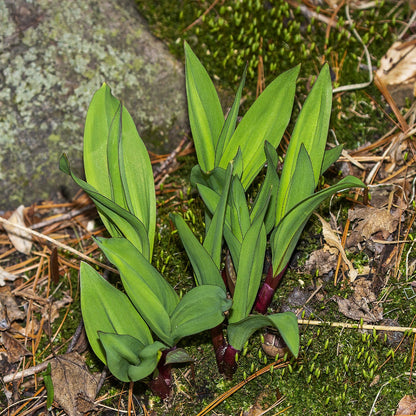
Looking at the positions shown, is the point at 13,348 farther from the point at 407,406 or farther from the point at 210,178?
the point at 407,406

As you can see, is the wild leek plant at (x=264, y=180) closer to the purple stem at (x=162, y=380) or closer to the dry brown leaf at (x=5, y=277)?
the purple stem at (x=162, y=380)

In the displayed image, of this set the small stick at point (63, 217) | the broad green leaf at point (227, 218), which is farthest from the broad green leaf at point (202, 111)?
the small stick at point (63, 217)

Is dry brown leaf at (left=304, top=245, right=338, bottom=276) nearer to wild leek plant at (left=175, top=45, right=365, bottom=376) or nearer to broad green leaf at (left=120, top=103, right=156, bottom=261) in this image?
wild leek plant at (left=175, top=45, right=365, bottom=376)

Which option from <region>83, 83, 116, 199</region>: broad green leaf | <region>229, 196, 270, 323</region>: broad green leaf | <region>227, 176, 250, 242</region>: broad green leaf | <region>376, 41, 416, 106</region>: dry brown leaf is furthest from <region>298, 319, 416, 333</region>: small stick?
<region>376, 41, 416, 106</region>: dry brown leaf

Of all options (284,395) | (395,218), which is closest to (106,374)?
(284,395)

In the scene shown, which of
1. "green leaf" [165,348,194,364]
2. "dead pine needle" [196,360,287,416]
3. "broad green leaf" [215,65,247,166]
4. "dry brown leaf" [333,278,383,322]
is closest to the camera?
"green leaf" [165,348,194,364]

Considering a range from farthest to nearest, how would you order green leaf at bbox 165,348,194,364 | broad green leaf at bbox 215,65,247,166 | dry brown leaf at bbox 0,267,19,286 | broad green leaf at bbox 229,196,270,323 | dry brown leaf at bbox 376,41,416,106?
dry brown leaf at bbox 376,41,416,106 < dry brown leaf at bbox 0,267,19,286 < broad green leaf at bbox 215,65,247,166 < green leaf at bbox 165,348,194,364 < broad green leaf at bbox 229,196,270,323

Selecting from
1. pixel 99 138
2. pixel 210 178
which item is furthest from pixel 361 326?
pixel 99 138
